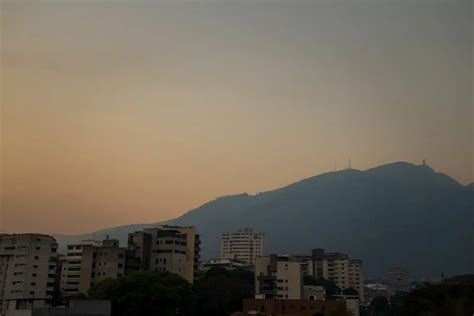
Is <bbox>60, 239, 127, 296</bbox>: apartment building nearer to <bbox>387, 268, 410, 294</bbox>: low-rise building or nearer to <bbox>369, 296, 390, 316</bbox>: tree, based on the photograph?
<bbox>369, 296, 390, 316</bbox>: tree

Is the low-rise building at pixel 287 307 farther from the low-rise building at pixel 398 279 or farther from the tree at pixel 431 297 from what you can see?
the low-rise building at pixel 398 279

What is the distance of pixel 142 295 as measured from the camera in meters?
37.1

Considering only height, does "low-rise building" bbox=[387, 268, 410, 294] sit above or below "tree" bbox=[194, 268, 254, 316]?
above

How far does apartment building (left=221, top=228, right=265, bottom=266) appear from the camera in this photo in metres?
135

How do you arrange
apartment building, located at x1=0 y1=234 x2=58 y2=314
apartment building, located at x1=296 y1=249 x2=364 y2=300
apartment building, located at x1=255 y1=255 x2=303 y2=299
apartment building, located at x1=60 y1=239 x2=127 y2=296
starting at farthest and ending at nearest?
apartment building, located at x1=296 y1=249 x2=364 y2=300 < apartment building, located at x1=255 y1=255 x2=303 y2=299 < apartment building, located at x1=60 y1=239 x2=127 y2=296 < apartment building, located at x1=0 y1=234 x2=58 y2=314

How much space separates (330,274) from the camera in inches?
3984

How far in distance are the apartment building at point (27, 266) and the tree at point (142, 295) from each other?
10999mm

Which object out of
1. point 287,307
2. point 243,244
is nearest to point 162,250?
point 287,307

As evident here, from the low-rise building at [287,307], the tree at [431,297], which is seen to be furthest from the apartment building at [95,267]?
the tree at [431,297]

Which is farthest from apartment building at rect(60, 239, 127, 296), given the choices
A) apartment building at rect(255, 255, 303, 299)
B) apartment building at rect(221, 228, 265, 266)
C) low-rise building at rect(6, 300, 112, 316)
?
apartment building at rect(221, 228, 265, 266)

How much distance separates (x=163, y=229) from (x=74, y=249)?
9.35m

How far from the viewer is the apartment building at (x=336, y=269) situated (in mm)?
100250

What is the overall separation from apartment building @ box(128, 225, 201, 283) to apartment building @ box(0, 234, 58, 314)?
9146 mm

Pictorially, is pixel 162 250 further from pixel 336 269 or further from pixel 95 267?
pixel 336 269
